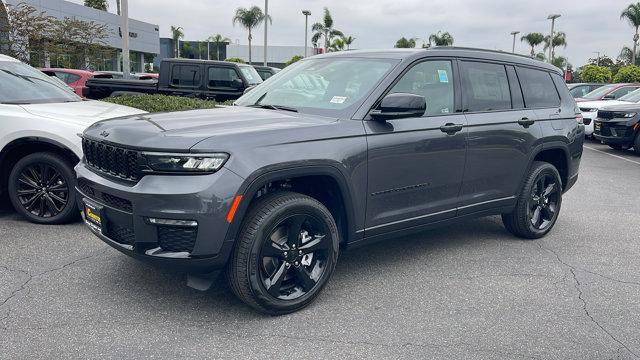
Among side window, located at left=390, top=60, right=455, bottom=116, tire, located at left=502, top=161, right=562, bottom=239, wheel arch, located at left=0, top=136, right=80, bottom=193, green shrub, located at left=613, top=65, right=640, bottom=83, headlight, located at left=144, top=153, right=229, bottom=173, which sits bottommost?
tire, located at left=502, top=161, right=562, bottom=239

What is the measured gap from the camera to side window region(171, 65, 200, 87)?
44.5ft

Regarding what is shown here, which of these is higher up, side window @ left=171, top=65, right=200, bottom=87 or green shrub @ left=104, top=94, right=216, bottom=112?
side window @ left=171, top=65, right=200, bottom=87

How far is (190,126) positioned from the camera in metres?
3.61

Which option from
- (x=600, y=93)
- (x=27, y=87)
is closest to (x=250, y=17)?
(x=600, y=93)

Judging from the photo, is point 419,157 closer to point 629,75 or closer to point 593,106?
point 593,106

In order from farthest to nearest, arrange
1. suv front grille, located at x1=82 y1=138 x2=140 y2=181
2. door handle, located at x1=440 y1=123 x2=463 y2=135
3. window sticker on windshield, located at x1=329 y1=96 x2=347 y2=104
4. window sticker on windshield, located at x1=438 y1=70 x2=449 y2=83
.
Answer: window sticker on windshield, located at x1=438 y1=70 x2=449 y2=83
door handle, located at x1=440 y1=123 x2=463 y2=135
window sticker on windshield, located at x1=329 y1=96 x2=347 y2=104
suv front grille, located at x1=82 y1=138 x2=140 y2=181

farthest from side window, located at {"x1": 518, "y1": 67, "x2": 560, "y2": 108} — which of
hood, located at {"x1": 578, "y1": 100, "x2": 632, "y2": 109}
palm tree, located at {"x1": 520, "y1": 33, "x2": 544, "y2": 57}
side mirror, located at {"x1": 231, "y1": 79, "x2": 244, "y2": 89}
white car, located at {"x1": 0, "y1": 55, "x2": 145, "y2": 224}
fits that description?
palm tree, located at {"x1": 520, "y1": 33, "x2": 544, "y2": 57}

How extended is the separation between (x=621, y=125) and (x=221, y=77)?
9.39 meters

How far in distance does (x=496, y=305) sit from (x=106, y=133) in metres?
2.96

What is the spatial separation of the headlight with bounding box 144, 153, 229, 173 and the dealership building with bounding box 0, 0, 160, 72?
1149 inches

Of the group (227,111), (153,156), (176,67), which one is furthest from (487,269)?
(176,67)

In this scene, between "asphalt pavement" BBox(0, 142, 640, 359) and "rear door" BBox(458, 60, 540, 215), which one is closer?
"asphalt pavement" BBox(0, 142, 640, 359)

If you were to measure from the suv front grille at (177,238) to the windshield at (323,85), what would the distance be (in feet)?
4.68

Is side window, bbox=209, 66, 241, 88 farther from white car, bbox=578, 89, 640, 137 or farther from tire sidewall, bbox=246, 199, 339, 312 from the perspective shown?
tire sidewall, bbox=246, 199, 339, 312
